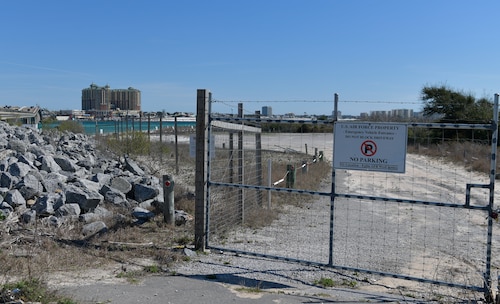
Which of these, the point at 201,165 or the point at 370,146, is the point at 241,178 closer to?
the point at 201,165

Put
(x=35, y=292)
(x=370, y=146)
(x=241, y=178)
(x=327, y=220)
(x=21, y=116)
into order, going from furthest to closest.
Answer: (x=21, y=116) → (x=327, y=220) → (x=241, y=178) → (x=370, y=146) → (x=35, y=292)

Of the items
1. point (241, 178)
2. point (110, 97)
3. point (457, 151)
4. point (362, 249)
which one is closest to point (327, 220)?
point (241, 178)

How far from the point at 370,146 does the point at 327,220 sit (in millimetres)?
5608

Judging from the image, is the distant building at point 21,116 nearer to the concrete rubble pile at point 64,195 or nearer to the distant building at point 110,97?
the concrete rubble pile at point 64,195

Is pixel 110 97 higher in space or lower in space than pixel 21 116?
higher

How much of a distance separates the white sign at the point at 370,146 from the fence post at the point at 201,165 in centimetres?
228

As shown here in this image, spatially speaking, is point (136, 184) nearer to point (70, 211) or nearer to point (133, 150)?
point (70, 211)

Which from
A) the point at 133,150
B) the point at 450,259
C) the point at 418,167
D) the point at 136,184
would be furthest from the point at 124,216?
the point at 418,167

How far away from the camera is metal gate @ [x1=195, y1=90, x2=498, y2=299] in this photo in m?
7.83

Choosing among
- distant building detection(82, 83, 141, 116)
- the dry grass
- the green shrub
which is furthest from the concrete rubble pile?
distant building detection(82, 83, 141, 116)

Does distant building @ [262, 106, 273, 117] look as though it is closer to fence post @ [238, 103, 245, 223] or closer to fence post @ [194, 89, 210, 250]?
fence post @ [194, 89, 210, 250]

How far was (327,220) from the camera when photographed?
12867 mm

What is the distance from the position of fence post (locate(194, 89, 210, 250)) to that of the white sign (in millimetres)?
2284

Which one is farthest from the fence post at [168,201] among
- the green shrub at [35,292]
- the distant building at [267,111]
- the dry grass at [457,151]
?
the dry grass at [457,151]
